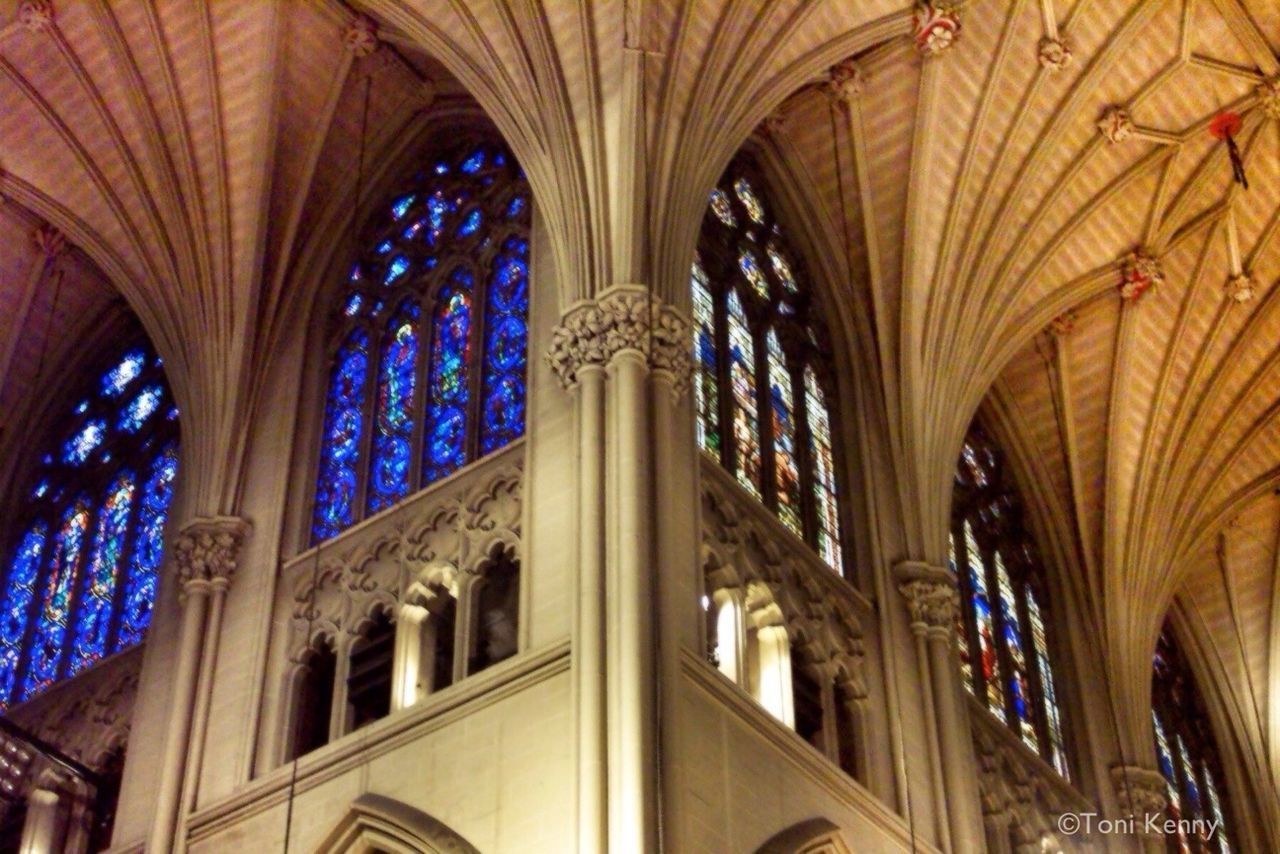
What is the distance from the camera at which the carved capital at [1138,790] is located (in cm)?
2505

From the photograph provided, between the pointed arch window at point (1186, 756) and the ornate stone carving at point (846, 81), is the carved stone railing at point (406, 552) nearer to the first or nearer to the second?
the ornate stone carving at point (846, 81)

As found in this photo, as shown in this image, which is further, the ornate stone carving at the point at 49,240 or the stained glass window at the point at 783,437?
the ornate stone carving at the point at 49,240

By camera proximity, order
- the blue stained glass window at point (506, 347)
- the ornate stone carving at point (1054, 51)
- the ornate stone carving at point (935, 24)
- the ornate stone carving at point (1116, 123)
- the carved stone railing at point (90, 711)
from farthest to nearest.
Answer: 1. the ornate stone carving at point (1116, 123)
2. the ornate stone carving at point (1054, 51)
3. the ornate stone carving at point (935, 24)
4. the carved stone railing at point (90, 711)
5. the blue stained glass window at point (506, 347)

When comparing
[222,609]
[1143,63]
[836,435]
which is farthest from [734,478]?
[1143,63]

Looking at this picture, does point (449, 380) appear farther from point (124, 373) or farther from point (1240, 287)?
point (1240, 287)

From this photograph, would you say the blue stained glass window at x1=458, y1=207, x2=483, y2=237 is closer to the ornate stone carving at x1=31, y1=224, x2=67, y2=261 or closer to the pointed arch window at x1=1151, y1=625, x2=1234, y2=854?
the ornate stone carving at x1=31, y1=224, x2=67, y2=261

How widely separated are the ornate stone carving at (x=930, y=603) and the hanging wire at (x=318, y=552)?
6050 millimetres

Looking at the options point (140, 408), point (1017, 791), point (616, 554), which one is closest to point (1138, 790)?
point (1017, 791)

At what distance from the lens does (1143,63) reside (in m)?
23.9

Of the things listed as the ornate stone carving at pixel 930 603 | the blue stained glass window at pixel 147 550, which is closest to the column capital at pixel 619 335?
the ornate stone carving at pixel 930 603

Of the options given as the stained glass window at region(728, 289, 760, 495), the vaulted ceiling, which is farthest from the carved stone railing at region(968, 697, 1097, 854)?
the stained glass window at region(728, 289, 760, 495)

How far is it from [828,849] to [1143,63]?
1020 centimetres

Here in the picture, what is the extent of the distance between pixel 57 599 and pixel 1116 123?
13.1 meters

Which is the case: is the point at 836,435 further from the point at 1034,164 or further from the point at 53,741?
the point at 53,741
